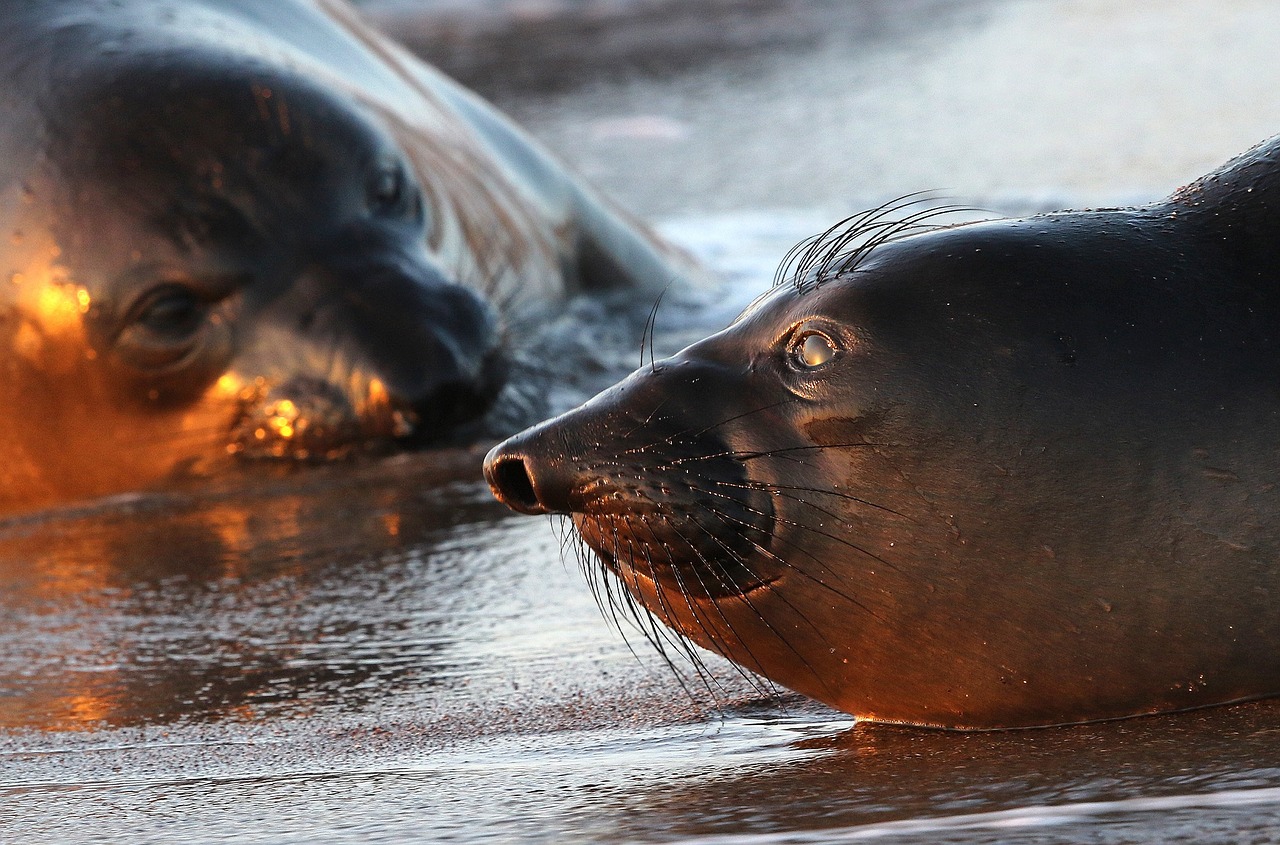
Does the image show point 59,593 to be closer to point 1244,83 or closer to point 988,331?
point 988,331

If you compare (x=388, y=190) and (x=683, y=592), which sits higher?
(x=388, y=190)

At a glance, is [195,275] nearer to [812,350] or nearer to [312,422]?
[312,422]

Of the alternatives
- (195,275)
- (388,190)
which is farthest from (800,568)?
(388,190)

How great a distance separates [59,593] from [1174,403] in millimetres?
2499

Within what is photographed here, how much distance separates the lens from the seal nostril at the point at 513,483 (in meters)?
2.58

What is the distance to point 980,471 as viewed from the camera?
2.37 meters

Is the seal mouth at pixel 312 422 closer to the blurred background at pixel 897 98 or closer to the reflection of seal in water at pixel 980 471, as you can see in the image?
the reflection of seal in water at pixel 980 471

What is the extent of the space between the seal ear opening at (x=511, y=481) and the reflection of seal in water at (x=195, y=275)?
7.89 ft

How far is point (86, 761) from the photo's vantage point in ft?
8.97

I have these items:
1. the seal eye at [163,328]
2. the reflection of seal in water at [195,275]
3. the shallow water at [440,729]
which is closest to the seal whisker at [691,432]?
the shallow water at [440,729]

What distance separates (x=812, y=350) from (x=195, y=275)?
117 inches

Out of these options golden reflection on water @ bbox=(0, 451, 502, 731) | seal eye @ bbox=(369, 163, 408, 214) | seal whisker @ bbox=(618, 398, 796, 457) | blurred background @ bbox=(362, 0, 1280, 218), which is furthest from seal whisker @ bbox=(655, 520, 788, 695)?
blurred background @ bbox=(362, 0, 1280, 218)

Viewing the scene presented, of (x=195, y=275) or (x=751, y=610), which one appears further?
(x=195, y=275)

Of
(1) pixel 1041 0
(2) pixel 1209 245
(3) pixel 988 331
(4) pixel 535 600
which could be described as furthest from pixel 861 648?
(1) pixel 1041 0
